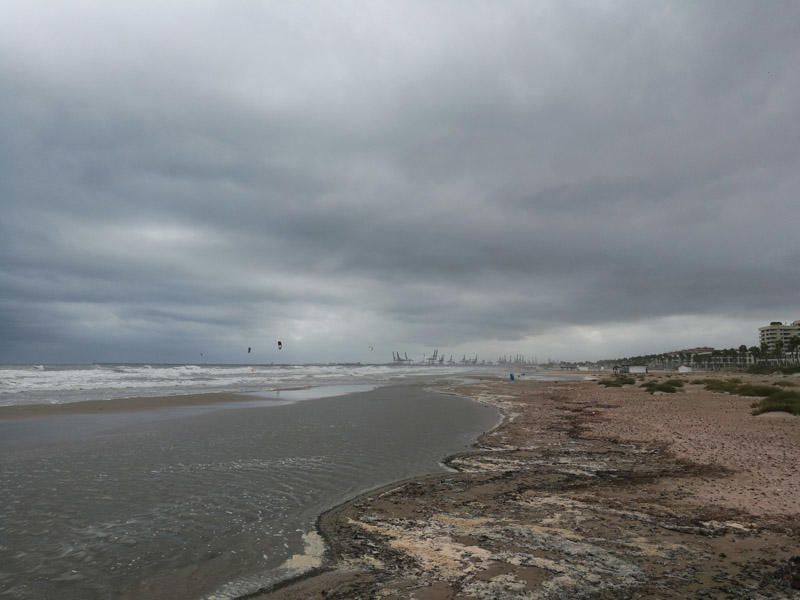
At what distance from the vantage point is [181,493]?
9.54m

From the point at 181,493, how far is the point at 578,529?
7476mm

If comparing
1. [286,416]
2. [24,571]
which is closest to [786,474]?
[24,571]

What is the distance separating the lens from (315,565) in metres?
6.13

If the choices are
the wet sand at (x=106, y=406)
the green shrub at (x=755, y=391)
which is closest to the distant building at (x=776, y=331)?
the green shrub at (x=755, y=391)

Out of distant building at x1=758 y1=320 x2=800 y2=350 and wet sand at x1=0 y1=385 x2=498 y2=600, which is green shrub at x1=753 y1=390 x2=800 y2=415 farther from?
distant building at x1=758 y1=320 x2=800 y2=350

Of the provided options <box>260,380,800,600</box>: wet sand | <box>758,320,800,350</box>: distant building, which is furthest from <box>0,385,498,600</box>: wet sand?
<box>758,320,800,350</box>: distant building

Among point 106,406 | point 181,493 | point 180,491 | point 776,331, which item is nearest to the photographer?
point 181,493

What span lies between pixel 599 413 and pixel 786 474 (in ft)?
47.3

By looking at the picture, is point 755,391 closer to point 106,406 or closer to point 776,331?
point 106,406

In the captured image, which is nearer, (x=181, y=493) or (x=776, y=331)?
(x=181, y=493)

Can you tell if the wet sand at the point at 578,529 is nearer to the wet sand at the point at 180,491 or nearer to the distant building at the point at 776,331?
the wet sand at the point at 180,491

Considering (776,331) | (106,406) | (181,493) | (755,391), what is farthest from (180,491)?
(776,331)

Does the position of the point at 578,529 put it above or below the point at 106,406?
below

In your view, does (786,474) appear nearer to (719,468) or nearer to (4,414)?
(719,468)
